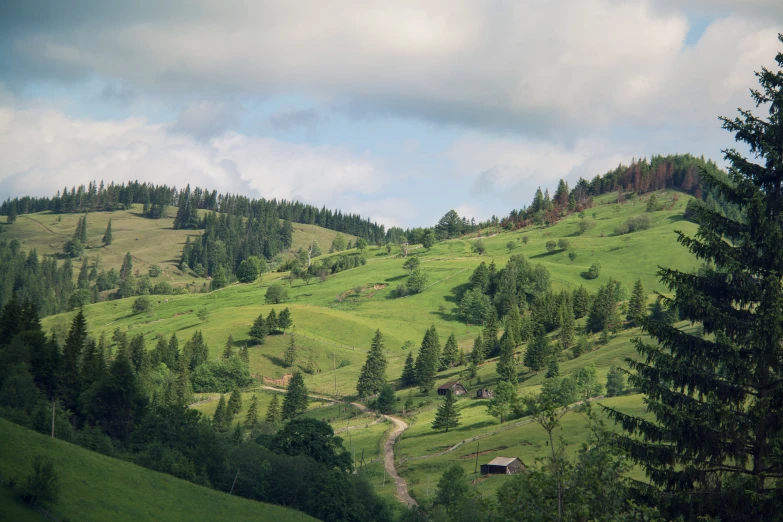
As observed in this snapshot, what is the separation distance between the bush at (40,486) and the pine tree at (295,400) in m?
84.1

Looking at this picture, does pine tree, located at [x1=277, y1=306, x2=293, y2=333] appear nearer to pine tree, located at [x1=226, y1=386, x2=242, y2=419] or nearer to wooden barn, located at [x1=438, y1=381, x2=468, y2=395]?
pine tree, located at [x1=226, y1=386, x2=242, y2=419]

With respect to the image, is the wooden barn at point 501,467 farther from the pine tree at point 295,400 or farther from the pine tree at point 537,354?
the pine tree at point 537,354

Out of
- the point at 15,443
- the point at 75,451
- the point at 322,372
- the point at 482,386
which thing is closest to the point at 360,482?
the point at 75,451

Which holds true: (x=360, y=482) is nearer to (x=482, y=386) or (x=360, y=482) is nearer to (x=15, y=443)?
(x=15, y=443)

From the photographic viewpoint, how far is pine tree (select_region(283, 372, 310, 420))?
126562 millimetres

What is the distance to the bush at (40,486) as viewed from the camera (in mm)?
41125

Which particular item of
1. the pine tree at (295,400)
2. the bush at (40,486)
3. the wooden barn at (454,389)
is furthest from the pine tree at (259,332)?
the bush at (40,486)

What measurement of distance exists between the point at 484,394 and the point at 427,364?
16.2m

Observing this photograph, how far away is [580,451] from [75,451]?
47800mm

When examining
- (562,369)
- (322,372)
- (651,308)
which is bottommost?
(322,372)

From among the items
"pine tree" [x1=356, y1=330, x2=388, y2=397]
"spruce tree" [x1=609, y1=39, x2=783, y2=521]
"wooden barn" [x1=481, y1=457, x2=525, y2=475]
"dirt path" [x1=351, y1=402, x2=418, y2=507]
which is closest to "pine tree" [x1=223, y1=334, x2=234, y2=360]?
"pine tree" [x1=356, y1=330, x2=388, y2=397]

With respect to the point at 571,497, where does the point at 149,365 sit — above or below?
below

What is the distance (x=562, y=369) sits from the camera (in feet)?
442

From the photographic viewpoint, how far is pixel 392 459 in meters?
101
